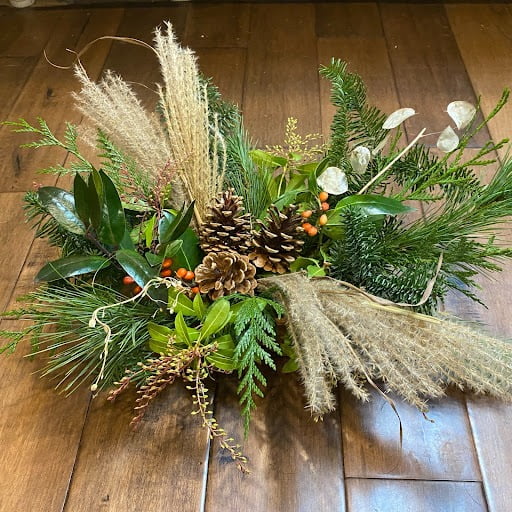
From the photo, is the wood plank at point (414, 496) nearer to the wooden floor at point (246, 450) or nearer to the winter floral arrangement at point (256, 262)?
the wooden floor at point (246, 450)

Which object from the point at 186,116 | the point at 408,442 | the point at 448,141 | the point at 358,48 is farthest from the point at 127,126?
the point at 358,48

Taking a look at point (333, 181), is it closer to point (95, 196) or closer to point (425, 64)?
point (95, 196)

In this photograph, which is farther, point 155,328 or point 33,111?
point 33,111

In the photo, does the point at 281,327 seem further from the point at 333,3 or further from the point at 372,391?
the point at 333,3

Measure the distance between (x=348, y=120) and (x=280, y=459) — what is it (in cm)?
48

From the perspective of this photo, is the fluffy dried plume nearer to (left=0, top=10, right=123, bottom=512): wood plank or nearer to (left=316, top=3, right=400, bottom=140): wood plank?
(left=0, top=10, right=123, bottom=512): wood plank

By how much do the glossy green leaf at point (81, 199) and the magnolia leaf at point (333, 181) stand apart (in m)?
0.31

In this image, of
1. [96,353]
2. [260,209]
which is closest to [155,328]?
[96,353]

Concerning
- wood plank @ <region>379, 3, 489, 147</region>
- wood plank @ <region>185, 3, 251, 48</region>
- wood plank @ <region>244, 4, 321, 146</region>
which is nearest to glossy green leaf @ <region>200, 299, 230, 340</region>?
wood plank @ <region>244, 4, 321, 146</region>

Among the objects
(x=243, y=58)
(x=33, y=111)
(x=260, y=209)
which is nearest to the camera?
(x=260, y=209)

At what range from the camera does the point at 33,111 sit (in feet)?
4.90

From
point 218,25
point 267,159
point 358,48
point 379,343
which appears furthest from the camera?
point 218,25

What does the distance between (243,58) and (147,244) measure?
93 cm

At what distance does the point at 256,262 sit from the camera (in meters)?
0.85
